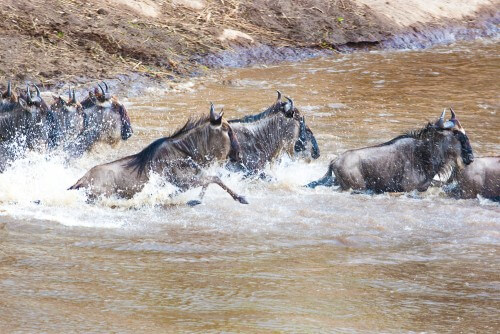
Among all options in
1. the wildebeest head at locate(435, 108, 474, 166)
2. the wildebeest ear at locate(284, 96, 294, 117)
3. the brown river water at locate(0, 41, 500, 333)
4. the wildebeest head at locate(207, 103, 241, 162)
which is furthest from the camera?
the wildebeest ear at locate(284, 96, 294, 117)

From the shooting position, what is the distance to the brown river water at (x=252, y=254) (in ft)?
17.7

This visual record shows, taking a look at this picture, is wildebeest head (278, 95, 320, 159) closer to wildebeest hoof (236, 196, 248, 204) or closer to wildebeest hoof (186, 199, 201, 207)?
wildebeest hoof (236, 196, 248, 204)

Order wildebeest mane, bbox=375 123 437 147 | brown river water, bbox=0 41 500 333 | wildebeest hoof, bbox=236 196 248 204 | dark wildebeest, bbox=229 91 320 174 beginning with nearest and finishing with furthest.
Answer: brown river water, bbox=0 41 500 333
wildebeest hoof, bbox=236 196 248 204
wildebeest mane, bbox=375 123 437 147
dark wildebeest, bbox=229 91 320 174

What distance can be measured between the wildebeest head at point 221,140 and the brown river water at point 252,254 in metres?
0.27

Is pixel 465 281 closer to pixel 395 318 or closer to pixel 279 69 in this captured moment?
pixel 395 318

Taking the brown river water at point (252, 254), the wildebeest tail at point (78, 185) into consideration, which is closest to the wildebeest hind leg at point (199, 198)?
the brown river water at point (252, 254)

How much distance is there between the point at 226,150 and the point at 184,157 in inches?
15.2

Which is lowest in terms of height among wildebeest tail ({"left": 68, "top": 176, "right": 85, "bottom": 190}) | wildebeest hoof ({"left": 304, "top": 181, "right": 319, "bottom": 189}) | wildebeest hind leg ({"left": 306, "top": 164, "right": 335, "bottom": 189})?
wildebeest tail ({"left": 68, "top": 176, "right": 85, "bottom": 190})

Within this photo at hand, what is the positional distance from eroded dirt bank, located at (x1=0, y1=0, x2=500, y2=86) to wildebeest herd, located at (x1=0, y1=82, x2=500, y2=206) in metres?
3.43

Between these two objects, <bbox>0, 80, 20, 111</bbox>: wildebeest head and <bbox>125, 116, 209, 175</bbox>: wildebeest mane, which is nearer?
<bbox>125, 116, 209, 175</bbox>: wildebeest mane

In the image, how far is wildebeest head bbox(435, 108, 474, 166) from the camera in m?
9.09

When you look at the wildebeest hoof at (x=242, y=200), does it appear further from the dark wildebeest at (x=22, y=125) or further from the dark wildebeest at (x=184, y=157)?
the dark wildebeest at (x=22, y=125)

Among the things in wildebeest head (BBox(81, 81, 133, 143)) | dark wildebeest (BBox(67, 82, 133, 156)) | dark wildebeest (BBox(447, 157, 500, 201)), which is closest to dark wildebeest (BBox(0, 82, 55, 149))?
dark wildebeest (BBox(67, 82, 133, 156))

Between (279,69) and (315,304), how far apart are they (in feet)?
32.5
